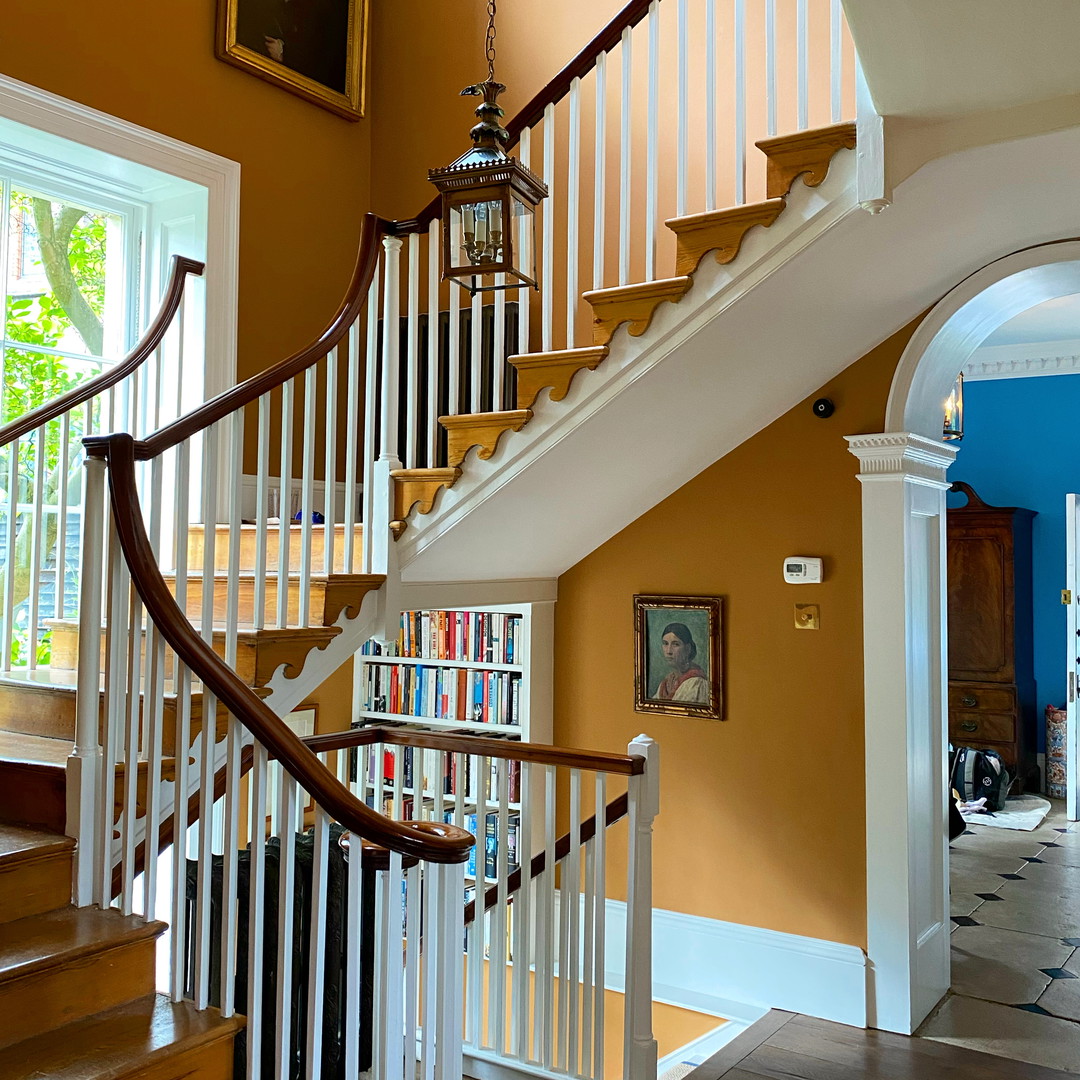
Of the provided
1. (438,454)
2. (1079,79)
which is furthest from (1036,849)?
(1079,79)

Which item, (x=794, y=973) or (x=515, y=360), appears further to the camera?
(x=794, y=973)

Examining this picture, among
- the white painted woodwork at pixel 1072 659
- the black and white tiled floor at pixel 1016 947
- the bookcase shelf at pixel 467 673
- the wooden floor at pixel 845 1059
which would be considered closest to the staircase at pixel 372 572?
the bookcase shelf at pixel 467 673

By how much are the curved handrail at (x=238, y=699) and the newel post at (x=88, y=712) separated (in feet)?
0.20

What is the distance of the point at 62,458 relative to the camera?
376cm

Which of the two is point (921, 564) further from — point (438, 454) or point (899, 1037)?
point (438, 454)

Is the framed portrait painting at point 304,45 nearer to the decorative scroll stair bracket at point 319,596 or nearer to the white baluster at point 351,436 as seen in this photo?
the white baluster at point 351,436

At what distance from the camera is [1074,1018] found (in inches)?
156

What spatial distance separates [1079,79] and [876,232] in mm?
687

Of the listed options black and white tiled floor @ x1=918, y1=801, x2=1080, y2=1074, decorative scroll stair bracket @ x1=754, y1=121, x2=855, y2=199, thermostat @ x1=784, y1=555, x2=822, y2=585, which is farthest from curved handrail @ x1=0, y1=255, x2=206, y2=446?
black and white tiled floor @ x1=918, y1=801, x2=1080, y2=1074

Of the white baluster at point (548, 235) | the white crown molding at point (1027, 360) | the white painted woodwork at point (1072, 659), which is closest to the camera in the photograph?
the white baluster at point (548, 235)

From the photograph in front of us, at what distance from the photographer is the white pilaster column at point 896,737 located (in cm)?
401

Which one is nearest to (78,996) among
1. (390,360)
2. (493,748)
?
(493,748)

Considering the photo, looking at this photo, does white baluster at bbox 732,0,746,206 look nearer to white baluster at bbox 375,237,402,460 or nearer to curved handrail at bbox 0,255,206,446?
white baluster at bbox 375,237,402,460

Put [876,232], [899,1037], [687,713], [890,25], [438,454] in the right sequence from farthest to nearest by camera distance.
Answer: [438,454], [687,713], [899,1037], [876,232], [890,25]
